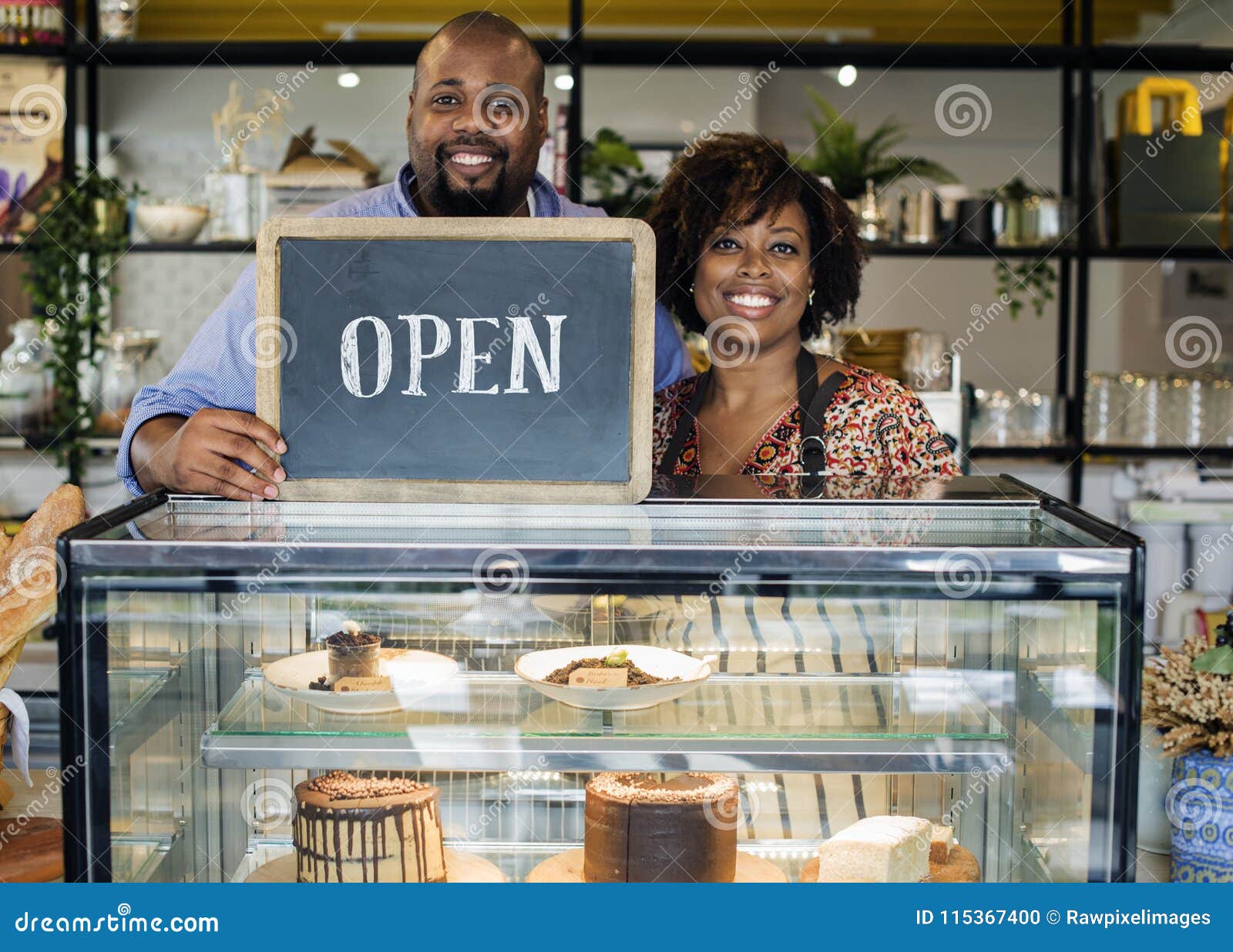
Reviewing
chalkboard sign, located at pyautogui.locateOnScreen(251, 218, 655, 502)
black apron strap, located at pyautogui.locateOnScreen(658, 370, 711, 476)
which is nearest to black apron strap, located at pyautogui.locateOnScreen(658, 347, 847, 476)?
black apron strap, located at pyautogui.locateOnScreen(658, 370, 711, 476)

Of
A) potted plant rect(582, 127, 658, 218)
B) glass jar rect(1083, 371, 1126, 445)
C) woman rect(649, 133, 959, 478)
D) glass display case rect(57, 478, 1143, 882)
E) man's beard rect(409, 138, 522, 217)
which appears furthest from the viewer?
glass jar rect(1083, 371, 1126, 445)

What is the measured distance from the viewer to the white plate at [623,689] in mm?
1283

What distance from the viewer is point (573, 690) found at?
4.20ft

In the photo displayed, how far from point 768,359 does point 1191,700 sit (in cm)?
91

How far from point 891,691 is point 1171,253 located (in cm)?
315

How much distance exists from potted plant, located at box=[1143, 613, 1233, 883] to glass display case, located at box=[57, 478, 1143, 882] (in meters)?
0.21

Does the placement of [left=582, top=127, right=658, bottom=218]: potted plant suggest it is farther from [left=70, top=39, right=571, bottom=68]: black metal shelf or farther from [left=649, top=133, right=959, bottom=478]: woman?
[left=649, top=133, right=959, bottom=478]: woman

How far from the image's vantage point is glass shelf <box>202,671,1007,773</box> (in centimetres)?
124

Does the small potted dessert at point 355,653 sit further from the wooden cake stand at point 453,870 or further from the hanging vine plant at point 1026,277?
the hanging vine plant at point 1026,277

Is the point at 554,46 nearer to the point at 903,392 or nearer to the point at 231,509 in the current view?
the point at 903,392

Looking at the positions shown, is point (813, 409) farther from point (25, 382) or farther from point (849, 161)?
point (25, 382)

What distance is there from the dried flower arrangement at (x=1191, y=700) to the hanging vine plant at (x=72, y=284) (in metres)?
3.39

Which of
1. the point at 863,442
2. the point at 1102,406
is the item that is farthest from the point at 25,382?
the point at 1102,406

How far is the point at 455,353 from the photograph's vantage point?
1354 millimetres
